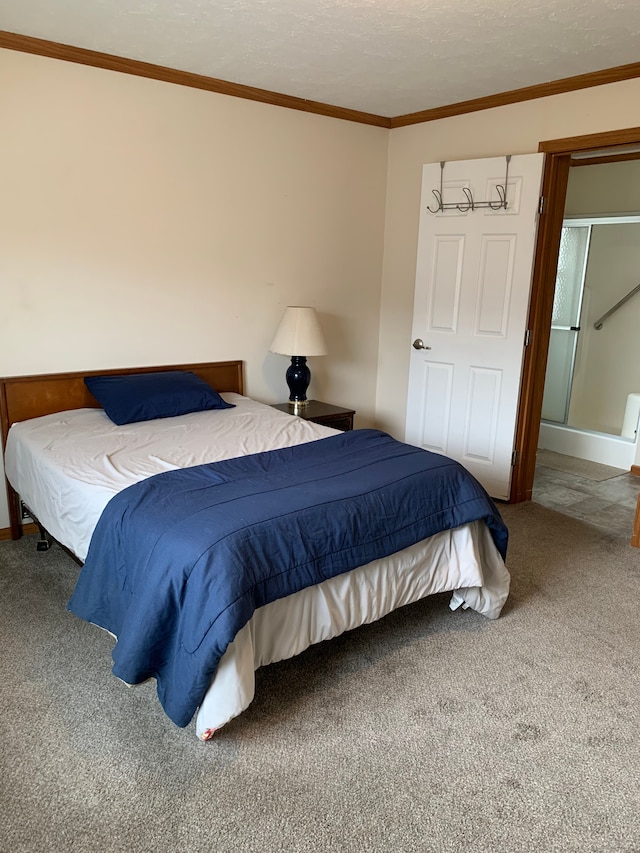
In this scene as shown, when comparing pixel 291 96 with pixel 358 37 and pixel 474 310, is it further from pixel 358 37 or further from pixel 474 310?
pixel 474 310

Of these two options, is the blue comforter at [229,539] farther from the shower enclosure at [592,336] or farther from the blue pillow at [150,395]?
the shower enclosure at [592,336]

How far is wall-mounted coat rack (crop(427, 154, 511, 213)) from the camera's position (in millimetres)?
3592

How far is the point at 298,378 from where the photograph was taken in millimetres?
3854

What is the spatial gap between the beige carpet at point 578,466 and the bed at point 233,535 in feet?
7.75

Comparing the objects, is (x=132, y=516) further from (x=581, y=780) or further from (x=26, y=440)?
(x=581, y=780)

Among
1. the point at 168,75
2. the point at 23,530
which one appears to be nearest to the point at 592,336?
the point at 168,75

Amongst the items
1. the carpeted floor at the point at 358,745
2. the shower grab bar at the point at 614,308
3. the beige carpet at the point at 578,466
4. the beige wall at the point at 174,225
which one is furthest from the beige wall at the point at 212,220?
the shower grab bar at the point at 614,308

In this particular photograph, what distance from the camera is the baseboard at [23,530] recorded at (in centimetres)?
321

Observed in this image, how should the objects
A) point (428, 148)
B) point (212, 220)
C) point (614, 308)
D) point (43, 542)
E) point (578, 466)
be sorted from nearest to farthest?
point (43, 542) → point (212, 220) → point (428, 148) → point (578, 466) → point (614, 308)

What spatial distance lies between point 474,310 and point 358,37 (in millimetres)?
1690

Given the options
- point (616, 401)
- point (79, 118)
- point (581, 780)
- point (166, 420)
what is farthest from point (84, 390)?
point (616, 401)

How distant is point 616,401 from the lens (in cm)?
537

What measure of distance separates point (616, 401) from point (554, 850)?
447 centimetres

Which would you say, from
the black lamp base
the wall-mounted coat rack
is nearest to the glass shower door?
the wall-mounted coat rack
